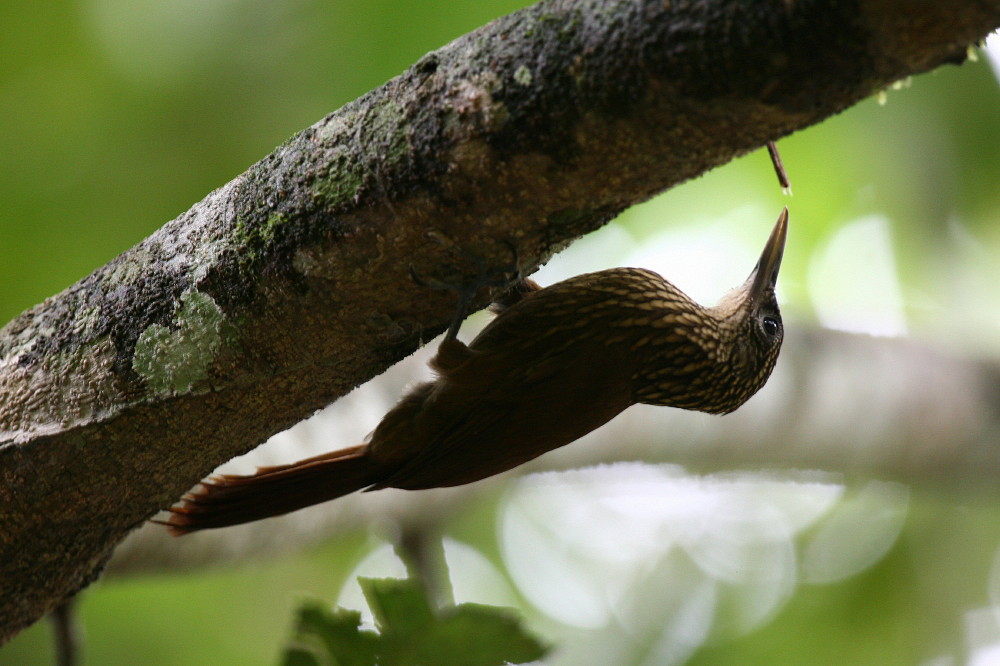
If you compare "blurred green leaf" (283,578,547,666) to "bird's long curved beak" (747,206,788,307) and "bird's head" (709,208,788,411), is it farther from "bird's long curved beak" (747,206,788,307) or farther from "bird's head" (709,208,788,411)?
"bird's long curved beak" (747,206,788,307)

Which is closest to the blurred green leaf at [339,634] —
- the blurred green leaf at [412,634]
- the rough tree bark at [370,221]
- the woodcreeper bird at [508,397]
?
the blurred green leaf at [412,634]

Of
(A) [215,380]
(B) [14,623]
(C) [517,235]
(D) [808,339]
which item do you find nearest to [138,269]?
(A) [215,380]

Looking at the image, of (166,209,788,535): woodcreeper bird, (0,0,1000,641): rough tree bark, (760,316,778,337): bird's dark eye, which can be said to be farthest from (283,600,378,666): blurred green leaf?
(760,316,778,337): bird's dark eye

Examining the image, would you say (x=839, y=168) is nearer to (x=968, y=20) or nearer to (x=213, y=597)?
(x=968, y=20)

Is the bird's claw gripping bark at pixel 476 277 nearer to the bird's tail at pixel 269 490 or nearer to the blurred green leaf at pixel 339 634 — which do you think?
the blurred green leaf at pixel 339 634

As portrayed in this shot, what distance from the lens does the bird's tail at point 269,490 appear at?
192 centimetres

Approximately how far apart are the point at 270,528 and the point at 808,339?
2.25 metres

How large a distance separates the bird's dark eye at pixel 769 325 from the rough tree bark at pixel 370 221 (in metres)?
1.10

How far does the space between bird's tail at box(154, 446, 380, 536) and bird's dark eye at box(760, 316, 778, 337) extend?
3.46ft

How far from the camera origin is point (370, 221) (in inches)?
50.9

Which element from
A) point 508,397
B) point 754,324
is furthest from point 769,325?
point 508,397

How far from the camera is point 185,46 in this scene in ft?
10.6

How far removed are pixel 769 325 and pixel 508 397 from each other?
813 millimetres

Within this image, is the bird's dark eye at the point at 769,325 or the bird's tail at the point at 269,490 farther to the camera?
the bird's dark eye at the point at 769,325
